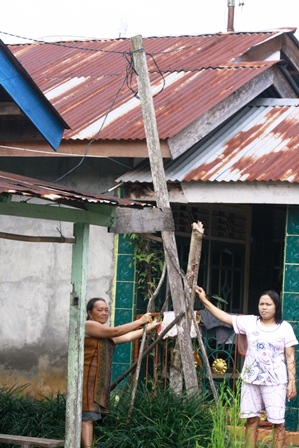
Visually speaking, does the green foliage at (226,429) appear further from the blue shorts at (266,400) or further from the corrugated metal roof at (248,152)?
the corrugated metal roof at (248,152)

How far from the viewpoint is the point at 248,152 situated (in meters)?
10.5

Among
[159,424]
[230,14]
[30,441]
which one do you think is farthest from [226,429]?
[230,14]

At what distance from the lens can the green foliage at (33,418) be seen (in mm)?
8141

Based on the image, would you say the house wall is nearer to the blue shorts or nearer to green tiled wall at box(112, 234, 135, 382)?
green tiled wall at box(112, 234, 135, 382)

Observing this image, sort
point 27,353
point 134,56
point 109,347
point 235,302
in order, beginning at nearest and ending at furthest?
point 109,347, point 134,56, point 27,353, point 235,302

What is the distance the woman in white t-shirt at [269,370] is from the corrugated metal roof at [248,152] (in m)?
2.00

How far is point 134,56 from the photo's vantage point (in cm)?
877

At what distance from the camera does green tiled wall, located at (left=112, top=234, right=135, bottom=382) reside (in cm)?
1042

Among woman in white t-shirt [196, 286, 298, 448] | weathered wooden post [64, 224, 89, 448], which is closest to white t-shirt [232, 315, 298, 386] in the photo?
woman in white t-shirt [196, 286, 298, 448]

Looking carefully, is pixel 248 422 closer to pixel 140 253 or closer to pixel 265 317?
pixel 265 317

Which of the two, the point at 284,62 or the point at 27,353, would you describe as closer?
the point at 27,353

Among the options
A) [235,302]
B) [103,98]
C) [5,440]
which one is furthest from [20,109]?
[235,302]

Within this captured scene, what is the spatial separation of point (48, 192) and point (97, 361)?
204 centimetres

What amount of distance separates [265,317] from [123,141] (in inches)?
110
